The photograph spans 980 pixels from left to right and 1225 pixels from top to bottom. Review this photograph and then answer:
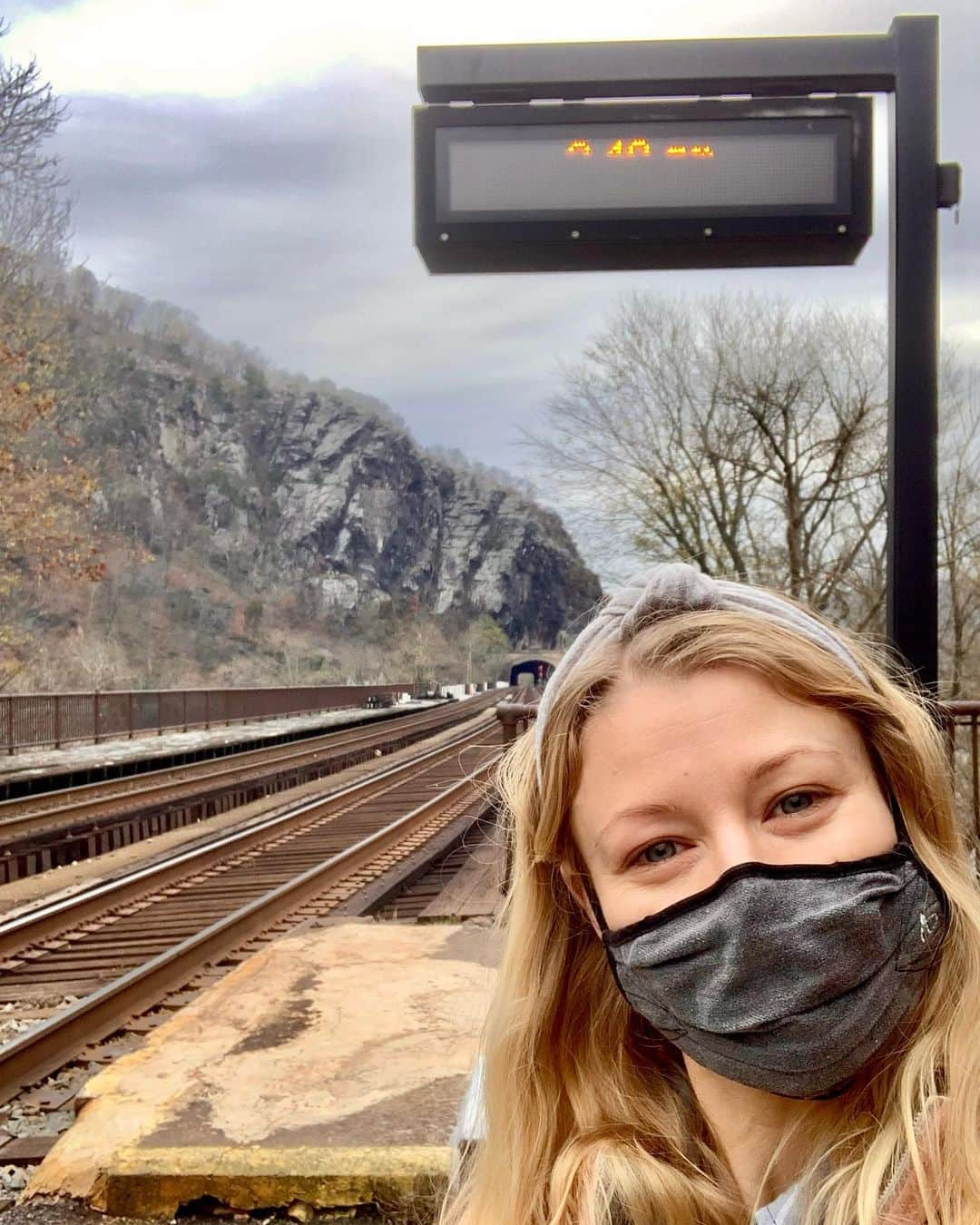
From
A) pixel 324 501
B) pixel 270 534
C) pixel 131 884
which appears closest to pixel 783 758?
pixel 131 884

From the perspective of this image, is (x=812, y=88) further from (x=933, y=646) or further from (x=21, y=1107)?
(x=21, y=1107)

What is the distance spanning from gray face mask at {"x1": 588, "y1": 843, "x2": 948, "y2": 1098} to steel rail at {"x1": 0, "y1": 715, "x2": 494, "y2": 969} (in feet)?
24.8

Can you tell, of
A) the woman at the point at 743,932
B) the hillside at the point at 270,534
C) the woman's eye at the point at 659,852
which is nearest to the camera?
the woman at the point at 743,932

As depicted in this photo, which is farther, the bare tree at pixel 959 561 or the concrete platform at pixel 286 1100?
the bare tree at pixel 959 561

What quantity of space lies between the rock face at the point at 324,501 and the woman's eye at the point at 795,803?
4634 inches

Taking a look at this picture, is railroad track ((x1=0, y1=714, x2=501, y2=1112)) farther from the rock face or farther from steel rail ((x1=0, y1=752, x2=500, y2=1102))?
the rock face

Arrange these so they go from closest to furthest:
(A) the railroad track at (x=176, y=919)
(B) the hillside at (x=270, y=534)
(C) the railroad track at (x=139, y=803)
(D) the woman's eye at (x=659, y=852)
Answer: (D) the woman's eye at (x=659, y=852)
(A) the railroad track at (x=176, y=919)
(C) the railroad track at (x=139, y=803)
(B) the hillside at (x=270, y=534)

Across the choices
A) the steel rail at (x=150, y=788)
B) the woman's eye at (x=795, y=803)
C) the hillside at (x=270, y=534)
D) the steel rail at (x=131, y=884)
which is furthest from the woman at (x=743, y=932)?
the hillside at (x=270, y=534)

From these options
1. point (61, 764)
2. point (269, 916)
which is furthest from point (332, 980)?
point (61, 764)

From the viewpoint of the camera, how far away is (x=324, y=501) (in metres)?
138

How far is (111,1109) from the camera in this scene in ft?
13.3

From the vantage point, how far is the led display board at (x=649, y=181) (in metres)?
4.08

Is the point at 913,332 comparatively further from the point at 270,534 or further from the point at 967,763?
the point at 270,534

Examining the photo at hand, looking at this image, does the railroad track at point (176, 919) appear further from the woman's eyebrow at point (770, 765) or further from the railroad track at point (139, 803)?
the woman's eyebrow at point (770, 765)
